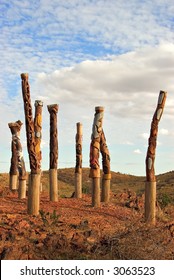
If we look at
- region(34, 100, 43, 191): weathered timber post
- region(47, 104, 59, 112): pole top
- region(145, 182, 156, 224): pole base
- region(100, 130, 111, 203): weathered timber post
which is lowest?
region(145, 182, 156, 224): pole base

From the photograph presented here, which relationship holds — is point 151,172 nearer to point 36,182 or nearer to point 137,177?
point 36,182

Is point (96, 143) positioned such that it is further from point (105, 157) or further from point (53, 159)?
point (53, 159)

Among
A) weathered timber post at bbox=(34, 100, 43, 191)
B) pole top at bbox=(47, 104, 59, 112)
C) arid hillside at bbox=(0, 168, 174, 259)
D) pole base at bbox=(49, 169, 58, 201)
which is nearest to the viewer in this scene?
arid hillside at bbox=(0, 168, 174, 259)

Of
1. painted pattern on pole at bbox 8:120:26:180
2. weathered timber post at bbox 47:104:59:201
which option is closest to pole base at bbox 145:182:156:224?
weathered timber post at bbox 47:104:59:201

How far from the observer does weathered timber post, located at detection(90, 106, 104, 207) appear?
14383mm

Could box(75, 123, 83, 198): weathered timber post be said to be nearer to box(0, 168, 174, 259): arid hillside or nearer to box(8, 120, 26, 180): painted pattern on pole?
box(8, 120, 26, 180): painted pattern on pole

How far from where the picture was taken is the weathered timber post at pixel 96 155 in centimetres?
1438

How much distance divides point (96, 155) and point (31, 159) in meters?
2.85

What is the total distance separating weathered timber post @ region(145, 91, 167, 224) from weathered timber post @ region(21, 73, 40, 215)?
3.17 m

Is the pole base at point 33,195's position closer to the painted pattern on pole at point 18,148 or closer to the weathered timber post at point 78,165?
the painted pattern on pole at point 18,148

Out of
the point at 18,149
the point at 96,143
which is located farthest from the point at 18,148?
the point at 96,143

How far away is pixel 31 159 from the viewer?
12297 millimetres

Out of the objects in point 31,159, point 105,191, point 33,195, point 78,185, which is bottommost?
point 33,195

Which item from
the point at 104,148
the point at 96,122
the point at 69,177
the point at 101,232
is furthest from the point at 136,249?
the point at 69,177
